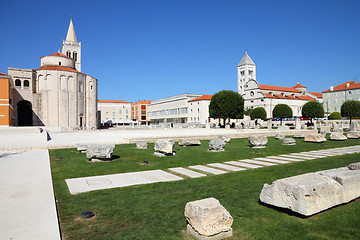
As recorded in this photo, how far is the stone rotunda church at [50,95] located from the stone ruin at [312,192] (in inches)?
1904

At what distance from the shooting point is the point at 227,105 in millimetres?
54000

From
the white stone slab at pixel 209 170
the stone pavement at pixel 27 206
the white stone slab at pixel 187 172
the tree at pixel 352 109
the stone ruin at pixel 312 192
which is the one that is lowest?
the white stone slab at pixel 209 170

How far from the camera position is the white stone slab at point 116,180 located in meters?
6.22

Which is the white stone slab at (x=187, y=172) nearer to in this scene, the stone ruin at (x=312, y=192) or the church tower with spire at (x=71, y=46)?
the stone ruin at (x=312, y=192)

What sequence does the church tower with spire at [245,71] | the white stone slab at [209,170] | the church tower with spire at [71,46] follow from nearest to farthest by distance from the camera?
1. the white stone slab at [209,170]
2. the church tower with spire at [71,46]
3. the church tower with spire at [245,71]

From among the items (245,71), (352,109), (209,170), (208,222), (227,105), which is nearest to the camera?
(208,222)

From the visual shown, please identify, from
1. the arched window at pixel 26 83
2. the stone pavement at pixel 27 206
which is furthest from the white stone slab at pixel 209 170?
the arched window at pixel 26 83

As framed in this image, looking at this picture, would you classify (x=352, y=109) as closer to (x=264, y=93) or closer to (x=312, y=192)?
(x=264, y=93)

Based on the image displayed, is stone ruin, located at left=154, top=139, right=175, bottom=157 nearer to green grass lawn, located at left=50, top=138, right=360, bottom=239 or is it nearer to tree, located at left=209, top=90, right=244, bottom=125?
green grass lawn, located at left=50, top=138, right=360, bottom=239

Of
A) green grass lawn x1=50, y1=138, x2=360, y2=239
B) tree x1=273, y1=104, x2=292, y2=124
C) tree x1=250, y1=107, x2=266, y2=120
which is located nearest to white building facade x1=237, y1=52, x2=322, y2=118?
tree x1=250, y1=107, x2=266, y2=120

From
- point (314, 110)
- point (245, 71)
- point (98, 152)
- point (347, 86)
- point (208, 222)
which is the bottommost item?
point (208, 222)

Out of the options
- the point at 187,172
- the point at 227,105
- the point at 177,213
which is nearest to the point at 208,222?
the point at 177,213

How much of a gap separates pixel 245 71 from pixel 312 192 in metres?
95.5

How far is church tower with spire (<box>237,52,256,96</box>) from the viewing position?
309 ft
